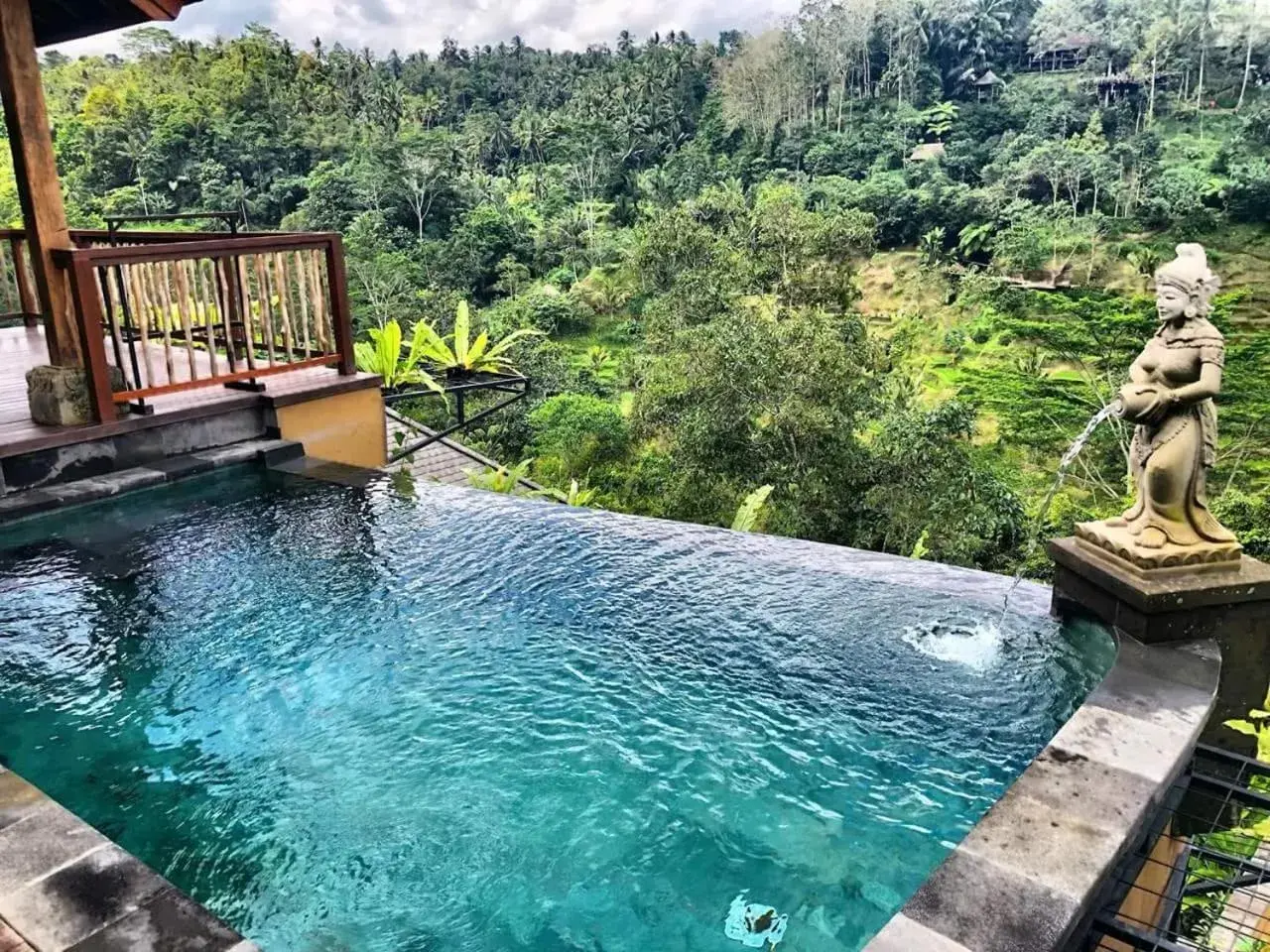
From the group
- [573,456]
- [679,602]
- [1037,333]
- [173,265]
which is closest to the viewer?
[679,602]

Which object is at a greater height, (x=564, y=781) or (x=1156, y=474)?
(x=1156, y=474)

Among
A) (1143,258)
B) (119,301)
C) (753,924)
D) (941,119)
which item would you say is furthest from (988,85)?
(753,924)

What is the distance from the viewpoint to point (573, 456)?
54.7 feet

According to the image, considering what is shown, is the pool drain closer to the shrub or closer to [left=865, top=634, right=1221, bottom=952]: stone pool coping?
[left=865, top=634, right=1221, bottom=952]: stone pool coping

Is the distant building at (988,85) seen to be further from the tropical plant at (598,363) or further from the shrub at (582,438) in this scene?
the shrub at (582,438)

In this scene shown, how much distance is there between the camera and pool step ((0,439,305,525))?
5.02 meters

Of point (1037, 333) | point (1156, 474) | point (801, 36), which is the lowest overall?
point (1037, 333)

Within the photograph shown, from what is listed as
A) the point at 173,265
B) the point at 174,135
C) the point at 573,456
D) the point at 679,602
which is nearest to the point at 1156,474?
the point at 679,602

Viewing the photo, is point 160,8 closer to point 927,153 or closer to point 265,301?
point 265,301

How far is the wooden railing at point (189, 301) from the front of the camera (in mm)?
5266

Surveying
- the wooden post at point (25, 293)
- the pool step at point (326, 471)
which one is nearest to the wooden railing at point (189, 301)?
the pool step at point (326, 471)

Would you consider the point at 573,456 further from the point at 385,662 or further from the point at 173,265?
the point at 385,662

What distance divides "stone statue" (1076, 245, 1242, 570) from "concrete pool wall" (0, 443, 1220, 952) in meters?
0.61

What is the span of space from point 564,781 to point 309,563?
7.42 ft
